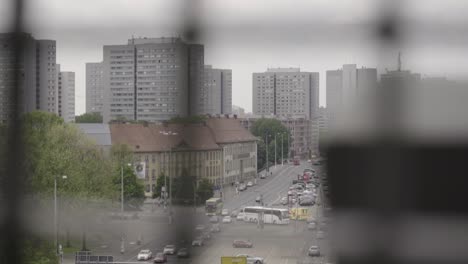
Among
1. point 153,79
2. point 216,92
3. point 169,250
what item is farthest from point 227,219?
point 153,79

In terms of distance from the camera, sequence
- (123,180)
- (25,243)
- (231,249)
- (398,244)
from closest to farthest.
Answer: (398,244) → (231,249) → (123,180) → (25,243)

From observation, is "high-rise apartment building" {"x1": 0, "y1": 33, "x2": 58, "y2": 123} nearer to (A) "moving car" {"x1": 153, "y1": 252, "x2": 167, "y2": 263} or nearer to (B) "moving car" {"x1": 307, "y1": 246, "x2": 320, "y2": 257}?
(A) "moving car" {"x1": 153, "y1": 252, "x2": 167, "y2": 263}

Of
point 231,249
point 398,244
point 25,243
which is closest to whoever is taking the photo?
point 398,244

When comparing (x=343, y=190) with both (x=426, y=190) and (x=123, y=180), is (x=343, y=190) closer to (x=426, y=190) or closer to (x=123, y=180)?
(x=426, y=190)

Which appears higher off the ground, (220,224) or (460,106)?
(460,106)

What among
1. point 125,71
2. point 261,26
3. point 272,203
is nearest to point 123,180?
point 125,71

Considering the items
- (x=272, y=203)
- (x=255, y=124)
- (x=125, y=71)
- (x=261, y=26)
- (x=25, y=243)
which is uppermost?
(x=261, y=26)

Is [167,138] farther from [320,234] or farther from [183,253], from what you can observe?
[320,234]
